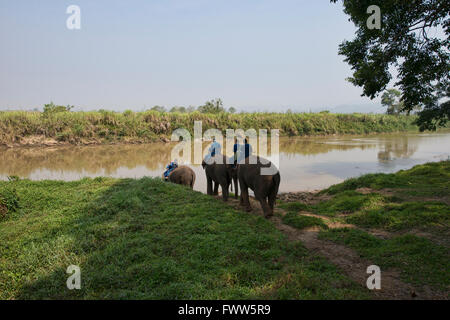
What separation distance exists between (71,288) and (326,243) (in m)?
3.80

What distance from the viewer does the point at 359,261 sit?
4.20 meters

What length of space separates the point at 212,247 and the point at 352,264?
2.02 m

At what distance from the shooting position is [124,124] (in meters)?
26.9

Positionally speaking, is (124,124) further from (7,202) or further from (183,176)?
(7,202)

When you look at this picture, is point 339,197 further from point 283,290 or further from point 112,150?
point 112,150

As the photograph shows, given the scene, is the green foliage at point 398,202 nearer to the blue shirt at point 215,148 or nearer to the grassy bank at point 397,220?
the grassy bank at point 397,220

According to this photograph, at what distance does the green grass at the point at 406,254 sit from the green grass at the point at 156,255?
88cm

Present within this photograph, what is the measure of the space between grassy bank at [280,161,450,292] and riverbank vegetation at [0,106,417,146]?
8903 mm

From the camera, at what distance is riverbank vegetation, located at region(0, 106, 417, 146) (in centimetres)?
2277

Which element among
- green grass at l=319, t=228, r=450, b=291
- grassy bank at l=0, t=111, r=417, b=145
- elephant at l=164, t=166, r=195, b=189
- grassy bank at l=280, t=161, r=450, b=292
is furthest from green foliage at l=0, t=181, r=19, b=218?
grassy bank at l=0, t=111, r=417, b=145

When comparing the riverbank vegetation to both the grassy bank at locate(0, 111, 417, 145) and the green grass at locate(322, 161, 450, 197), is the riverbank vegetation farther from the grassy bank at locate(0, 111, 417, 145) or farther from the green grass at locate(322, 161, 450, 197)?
the green grass at locate(322, 161, 450, 197)

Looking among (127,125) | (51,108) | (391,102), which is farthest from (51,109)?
(391,102)

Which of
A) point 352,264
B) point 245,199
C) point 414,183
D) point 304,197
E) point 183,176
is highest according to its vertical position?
point 183,176
